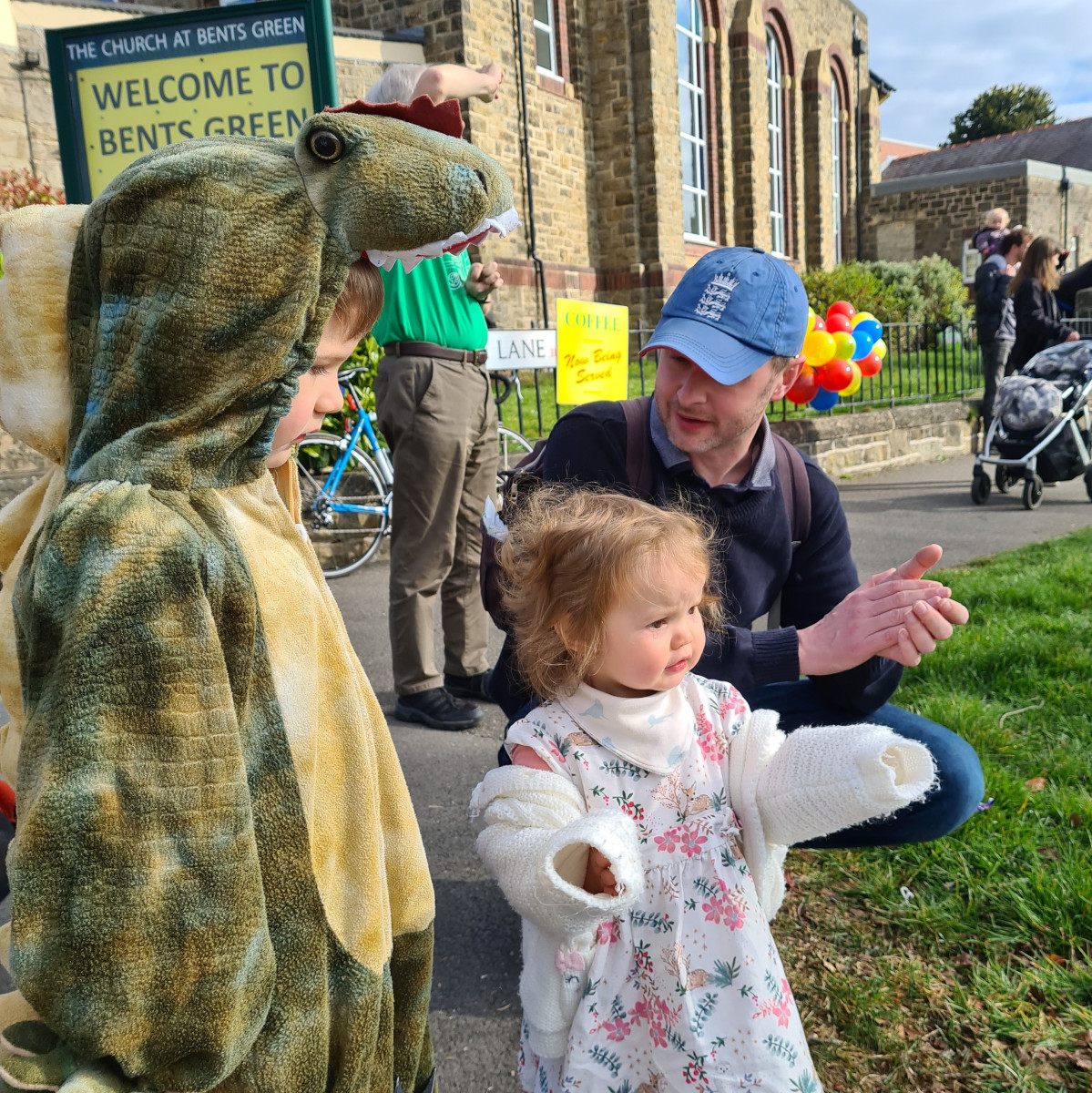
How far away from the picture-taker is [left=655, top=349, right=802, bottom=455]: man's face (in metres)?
2.10

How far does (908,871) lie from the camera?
253cm

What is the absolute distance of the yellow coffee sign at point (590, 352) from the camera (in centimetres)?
634

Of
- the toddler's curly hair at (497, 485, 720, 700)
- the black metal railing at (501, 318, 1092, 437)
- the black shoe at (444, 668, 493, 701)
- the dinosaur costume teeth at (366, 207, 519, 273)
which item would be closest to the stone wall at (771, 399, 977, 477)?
the black metal railing at (501, 318, 1092, 437)

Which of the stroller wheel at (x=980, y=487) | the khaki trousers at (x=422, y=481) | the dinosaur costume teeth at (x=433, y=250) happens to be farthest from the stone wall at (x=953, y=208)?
the dinosaur costume teeth at (x=433, y=250)

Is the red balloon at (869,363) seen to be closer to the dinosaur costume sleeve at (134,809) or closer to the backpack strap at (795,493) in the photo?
the backpack strap at (795,493)

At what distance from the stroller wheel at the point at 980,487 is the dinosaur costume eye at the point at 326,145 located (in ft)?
26.3

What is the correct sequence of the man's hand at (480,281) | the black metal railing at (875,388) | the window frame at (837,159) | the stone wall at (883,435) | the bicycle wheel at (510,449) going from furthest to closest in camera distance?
the window frame at (837,159) < the black metal railing at (875,388) < the stone wall at (883,435) < the bicycle wheel at (510,449) < the man's hand at (480,281)

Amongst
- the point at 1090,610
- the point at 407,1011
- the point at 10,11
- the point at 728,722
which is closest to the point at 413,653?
the point at 728,722

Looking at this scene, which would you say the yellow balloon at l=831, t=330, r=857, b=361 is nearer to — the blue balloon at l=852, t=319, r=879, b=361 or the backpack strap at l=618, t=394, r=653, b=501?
the blue balloon at l=852, t=319, r=879, b=361

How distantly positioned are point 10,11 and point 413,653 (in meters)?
11.3

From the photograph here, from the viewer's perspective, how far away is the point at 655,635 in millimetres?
1548

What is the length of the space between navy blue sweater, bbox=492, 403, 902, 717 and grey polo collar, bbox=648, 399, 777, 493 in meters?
0.01

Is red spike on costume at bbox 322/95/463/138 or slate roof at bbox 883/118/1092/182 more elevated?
slate roof at bbox 883/118/1092/182

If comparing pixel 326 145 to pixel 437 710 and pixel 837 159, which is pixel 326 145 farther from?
pixel 837 159
